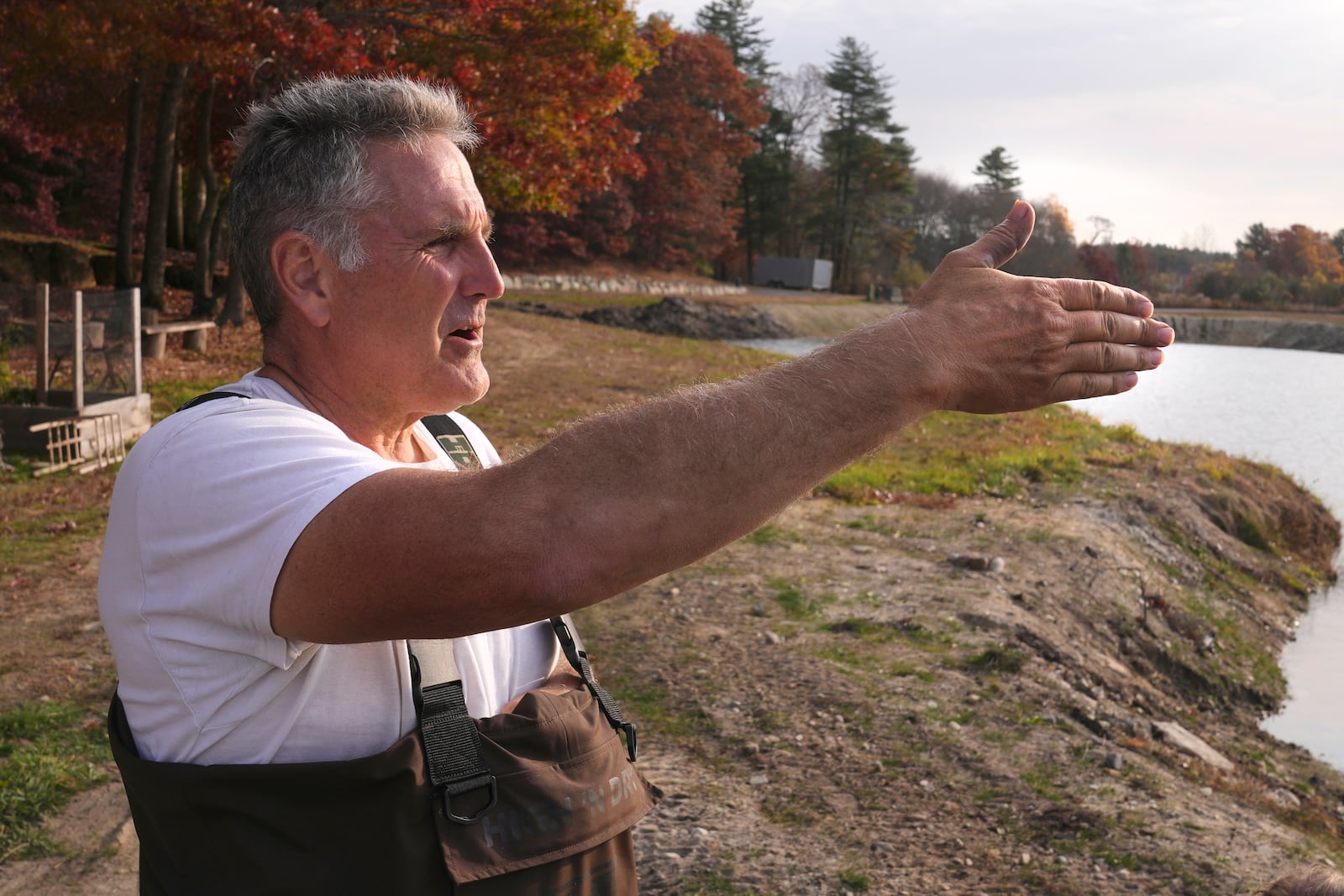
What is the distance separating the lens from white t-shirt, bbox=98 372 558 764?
1.31 m

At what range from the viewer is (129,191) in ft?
63.1

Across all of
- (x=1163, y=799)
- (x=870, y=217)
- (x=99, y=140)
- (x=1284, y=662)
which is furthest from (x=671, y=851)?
(x=870, y=217)

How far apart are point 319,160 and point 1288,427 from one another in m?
23.3

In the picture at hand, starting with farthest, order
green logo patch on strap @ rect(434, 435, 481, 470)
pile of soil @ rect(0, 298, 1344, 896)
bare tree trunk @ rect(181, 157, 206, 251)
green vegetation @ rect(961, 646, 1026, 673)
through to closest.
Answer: bare tree trunk @ rect(181, 157, 206, 251), green vegetation @ rect(961, 646, 1026, 673), pile of soil @ rect(0, 298, 1344, 896), green logo patch on strap @ rect(434, 435, 481, 470)

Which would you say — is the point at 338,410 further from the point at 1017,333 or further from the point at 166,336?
the point at 166,336

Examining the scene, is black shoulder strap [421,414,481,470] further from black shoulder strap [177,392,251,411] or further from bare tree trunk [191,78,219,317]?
bare tree trunk [191,78,219,317]

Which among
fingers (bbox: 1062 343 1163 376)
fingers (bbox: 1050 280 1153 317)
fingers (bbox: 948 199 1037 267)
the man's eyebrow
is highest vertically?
fingers (bbox: 948 199 1037 267)

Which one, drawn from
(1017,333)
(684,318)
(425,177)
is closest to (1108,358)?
(1017,333)

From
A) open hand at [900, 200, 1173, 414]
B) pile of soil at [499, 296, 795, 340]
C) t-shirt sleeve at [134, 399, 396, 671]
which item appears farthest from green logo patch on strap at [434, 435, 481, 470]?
pile of soil at [499, 296, 795, 340]

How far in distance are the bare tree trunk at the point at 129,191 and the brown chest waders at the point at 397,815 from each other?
19391mm

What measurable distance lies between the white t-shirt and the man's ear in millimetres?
175

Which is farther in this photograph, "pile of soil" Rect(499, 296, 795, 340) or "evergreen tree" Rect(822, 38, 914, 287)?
"evergreen tree" Rect(822, 38, 914, 287)

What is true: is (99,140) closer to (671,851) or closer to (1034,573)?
(1034,573)

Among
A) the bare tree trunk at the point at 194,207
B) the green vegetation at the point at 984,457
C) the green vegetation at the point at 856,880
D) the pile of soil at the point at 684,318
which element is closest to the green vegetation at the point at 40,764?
the green vegetation at the point at 856,880
